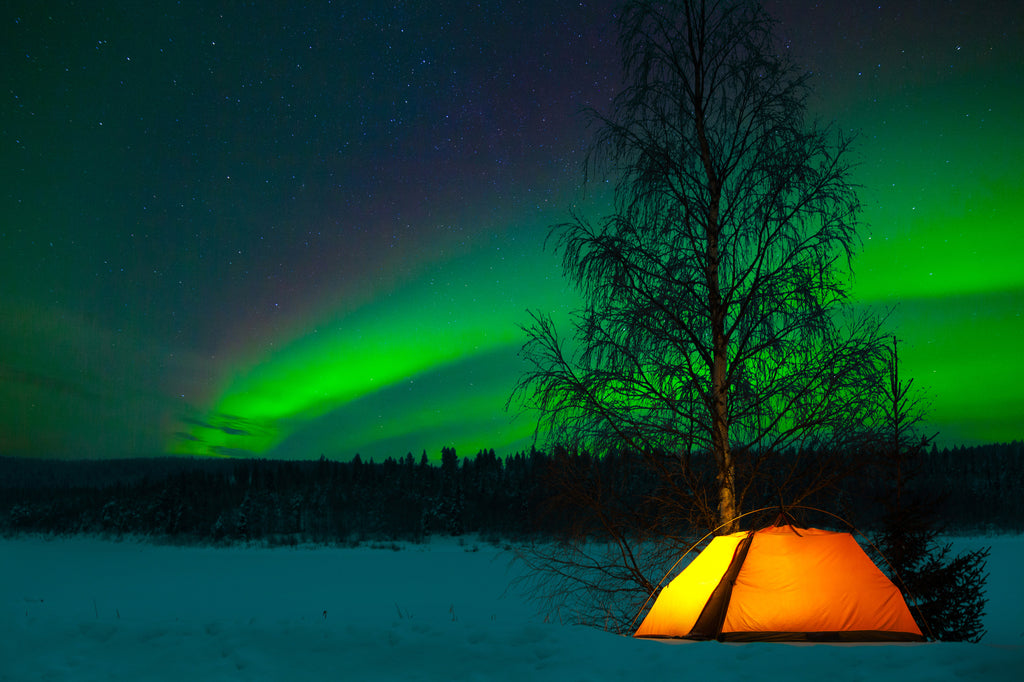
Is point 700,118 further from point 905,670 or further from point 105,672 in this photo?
point 105,672

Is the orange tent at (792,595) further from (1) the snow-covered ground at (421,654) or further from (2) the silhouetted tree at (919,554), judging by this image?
(2) the silhouetted tree at (919,554)

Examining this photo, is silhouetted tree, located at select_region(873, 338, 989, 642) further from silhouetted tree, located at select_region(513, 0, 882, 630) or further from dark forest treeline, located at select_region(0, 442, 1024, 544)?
dark forest treeline, located at select_region(0, 442, 1024, 544)

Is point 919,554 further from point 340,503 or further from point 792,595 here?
point 340,503

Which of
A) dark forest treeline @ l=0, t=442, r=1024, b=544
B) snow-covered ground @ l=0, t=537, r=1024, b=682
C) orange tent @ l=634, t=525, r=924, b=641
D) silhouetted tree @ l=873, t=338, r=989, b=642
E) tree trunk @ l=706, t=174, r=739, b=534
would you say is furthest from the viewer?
dark forest treeline @ l=0, t=442, r=1024, b=544

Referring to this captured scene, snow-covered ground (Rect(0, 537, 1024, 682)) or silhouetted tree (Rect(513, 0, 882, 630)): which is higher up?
silhouetted tree (Rect(513, 0, 882, 630))

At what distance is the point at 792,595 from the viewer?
7.38m

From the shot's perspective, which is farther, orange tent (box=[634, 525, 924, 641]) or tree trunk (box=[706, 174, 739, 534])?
tree trunk (box=[706, 174, 739, 534])

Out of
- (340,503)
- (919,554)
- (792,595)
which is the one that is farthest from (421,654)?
(340,503)

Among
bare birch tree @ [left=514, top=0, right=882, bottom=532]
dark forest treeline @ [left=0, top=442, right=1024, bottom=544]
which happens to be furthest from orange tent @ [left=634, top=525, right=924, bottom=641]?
dark forest treeline @ [left=0, top=442, right=1024, bottom=544]

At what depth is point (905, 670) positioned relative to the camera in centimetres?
532

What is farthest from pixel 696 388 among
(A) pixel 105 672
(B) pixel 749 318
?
(A) pixel 105 672

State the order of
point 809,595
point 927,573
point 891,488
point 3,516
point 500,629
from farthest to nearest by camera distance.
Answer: point 3,516
point 891,488
point 927,573
point 500,629
point 809,595

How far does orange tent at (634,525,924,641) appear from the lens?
286 inches

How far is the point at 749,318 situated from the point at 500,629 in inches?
193
